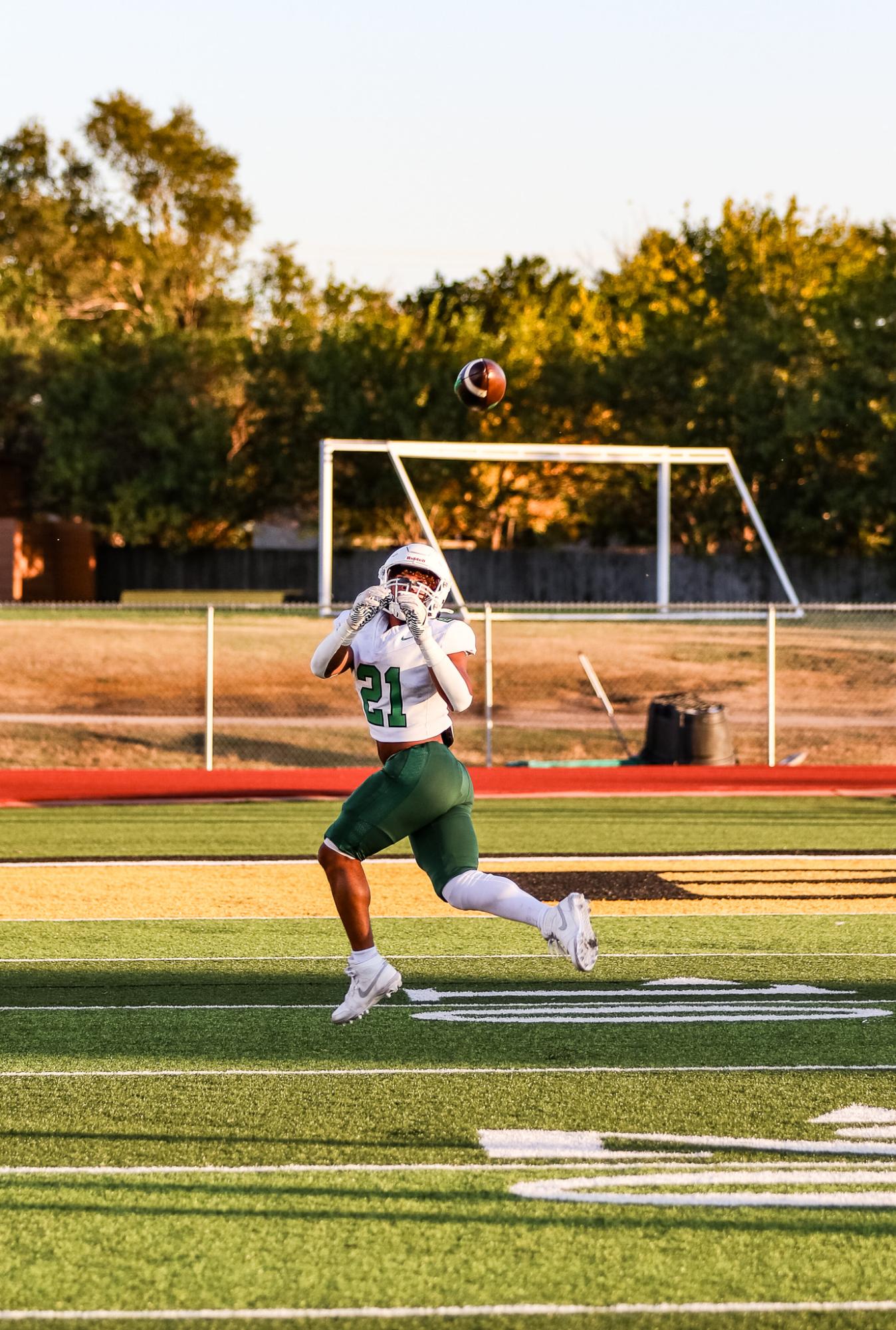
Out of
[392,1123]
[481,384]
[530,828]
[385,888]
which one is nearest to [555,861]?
[385,888]

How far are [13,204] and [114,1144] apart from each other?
2850 inches

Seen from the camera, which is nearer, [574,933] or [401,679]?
[574,933]

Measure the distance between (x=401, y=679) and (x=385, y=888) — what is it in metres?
4.96

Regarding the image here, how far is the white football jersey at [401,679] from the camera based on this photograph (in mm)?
7312

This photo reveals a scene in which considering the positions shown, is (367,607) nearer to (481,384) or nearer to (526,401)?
(481,384)

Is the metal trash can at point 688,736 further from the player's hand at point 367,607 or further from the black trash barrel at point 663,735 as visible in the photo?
the player's hand at point 367,607

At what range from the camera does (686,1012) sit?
784 centimetres

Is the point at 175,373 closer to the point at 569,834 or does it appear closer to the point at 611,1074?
the point at 569,834

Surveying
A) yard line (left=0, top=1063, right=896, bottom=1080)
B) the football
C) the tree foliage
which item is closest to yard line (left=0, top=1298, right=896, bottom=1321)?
yard line (left=0, top=1063, right=896, bottom=1080)

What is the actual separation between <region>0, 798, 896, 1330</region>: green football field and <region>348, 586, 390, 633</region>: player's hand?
1.77m

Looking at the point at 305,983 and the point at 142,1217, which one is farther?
the point at 305,983

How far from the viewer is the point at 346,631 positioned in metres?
7.36

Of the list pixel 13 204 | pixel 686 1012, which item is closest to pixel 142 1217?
pixel 686 1012

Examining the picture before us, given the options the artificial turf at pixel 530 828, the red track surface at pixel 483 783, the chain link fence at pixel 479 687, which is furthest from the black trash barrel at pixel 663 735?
the artificial turf at pixel 530 828
